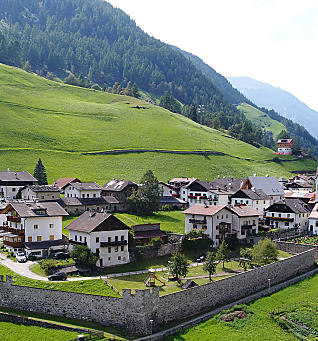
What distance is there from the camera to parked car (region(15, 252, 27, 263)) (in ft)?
181

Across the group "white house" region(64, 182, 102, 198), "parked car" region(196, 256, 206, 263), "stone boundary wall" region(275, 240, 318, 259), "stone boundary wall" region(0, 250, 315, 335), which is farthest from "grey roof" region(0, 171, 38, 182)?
"stone boundary wall" region(275, 240, 318, 259)

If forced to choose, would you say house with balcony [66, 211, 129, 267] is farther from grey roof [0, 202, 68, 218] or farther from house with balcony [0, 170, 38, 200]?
house with balcony [0, 170, 38, 200]

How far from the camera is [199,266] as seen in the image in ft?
196

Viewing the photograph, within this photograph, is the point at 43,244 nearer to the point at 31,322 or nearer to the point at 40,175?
the point at 31,322

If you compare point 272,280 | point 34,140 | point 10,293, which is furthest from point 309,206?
point 34,140

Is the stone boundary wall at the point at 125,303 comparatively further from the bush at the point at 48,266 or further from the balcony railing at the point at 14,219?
the balcony railing at the point at 14,219

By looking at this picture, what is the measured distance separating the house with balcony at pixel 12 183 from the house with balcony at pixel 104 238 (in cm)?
3830

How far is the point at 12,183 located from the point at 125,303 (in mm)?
63819

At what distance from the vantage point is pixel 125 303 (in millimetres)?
40625

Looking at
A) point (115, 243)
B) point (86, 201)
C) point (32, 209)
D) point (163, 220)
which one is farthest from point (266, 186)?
point (32, 209)

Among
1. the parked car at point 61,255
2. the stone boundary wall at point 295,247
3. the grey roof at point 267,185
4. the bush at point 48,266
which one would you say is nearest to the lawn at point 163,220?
the stone boundary wall at point 295,247

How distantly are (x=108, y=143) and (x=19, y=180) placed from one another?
59.3 metres

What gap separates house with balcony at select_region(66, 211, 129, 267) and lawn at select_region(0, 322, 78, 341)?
1641 centimetres

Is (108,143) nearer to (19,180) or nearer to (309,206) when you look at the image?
(19,180)
